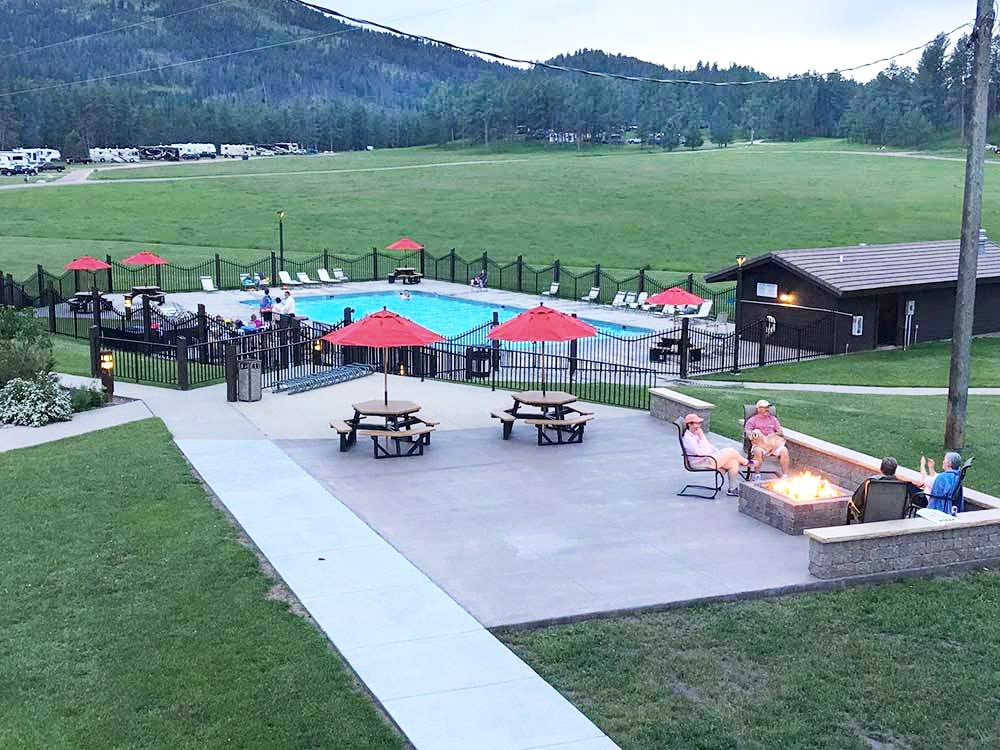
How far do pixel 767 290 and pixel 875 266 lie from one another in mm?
3303

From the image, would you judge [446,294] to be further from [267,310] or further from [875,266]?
[875,266]

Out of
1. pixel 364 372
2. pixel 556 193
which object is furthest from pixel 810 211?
pixel 364 372

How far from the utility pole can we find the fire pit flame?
15.6 feet

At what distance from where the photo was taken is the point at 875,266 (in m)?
34.1

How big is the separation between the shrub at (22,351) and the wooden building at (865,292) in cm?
2084

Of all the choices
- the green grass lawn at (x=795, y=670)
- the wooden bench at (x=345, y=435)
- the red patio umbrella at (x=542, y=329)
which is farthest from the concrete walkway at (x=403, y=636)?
the red patio umbrella at (x=542, y=329)

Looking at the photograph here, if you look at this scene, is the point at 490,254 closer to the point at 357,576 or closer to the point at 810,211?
the point at 810,211

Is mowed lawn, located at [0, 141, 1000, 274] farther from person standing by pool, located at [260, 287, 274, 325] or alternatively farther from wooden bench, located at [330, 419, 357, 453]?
wooden bench, located at [330, 419, 357, 453]

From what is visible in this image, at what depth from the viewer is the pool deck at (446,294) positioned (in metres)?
40.3

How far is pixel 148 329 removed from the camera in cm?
2858

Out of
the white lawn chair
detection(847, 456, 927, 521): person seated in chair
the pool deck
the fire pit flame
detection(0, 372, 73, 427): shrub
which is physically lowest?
A: the pool deck

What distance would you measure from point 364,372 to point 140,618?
15.5 metres

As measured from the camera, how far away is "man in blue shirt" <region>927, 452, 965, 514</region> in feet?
42.5

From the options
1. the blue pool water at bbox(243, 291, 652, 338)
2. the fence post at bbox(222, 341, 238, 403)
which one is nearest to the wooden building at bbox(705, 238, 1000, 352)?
the blue pool water at bbox(243, 291, 652, 338)
